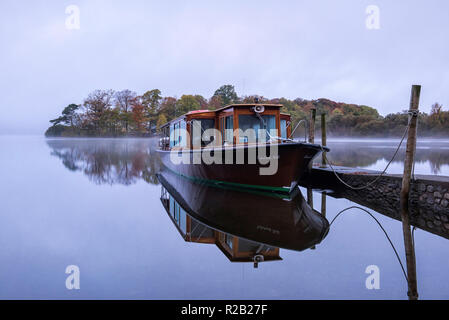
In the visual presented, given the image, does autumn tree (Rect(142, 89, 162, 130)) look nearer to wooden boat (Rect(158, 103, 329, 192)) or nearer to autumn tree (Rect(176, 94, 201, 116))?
autumn tree (Rect(176, 94, 201, 116))

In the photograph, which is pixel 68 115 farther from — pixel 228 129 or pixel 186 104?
pixel 228 129

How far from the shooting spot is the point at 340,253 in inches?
247

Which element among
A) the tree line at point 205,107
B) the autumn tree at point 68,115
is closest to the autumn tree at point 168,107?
the tree line at point 205,107

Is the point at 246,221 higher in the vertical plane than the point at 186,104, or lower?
lower

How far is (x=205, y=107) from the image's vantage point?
6388cm

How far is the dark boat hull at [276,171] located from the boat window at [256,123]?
125 centimetres

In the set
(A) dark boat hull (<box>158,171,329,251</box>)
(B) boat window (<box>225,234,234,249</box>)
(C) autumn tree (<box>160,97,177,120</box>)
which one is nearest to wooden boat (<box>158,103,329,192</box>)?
(A) dark boat hull (<box>158,171,329,251</box>)

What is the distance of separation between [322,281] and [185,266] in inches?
92.3

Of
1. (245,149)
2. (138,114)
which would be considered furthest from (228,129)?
(138,114)

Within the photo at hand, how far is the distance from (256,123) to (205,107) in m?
52.7

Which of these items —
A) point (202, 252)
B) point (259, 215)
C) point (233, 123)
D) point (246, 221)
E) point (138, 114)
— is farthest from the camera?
point (138, 114)

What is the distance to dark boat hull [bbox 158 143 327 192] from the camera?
33.4ft
